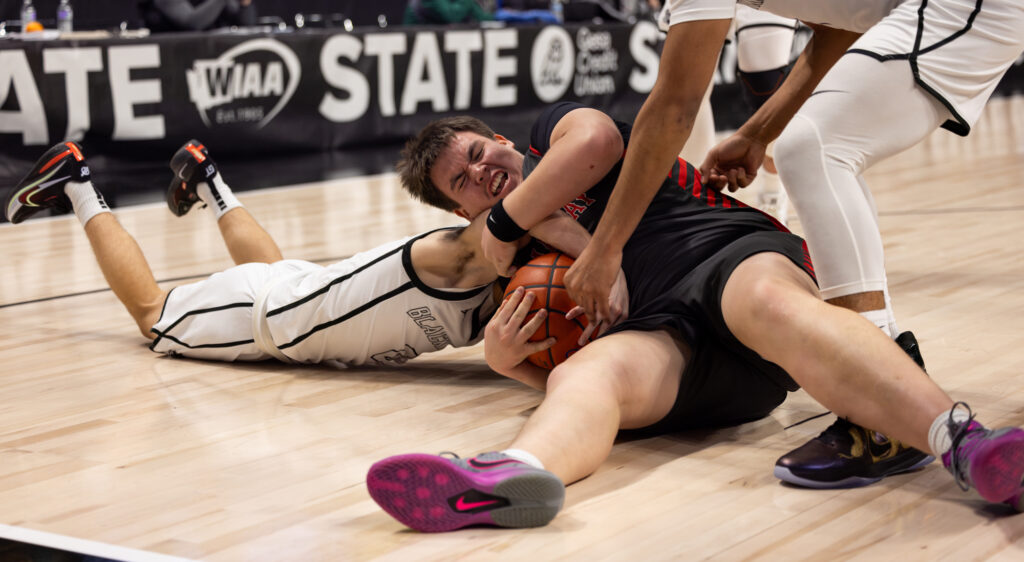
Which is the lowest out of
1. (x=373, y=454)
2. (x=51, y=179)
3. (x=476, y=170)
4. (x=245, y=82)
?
(x=373, y=454)

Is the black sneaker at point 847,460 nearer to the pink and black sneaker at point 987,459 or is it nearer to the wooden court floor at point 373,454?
the wooden court floor at point 373,454

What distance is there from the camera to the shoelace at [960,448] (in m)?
1.89

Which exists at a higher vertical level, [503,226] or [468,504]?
[503,226]

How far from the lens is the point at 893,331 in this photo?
2.25 meters

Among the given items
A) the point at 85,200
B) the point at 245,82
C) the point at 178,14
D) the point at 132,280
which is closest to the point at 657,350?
the point at 132,280

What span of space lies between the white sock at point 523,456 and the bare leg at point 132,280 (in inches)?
77.0

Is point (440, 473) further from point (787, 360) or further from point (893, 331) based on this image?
point (893, 331)

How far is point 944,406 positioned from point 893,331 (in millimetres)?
302

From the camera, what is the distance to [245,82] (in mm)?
8461

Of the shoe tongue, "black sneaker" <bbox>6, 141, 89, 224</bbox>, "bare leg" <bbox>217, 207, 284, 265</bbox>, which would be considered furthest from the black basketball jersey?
"black sneaker" <bbox>6, 141, 89, 224</bbox>

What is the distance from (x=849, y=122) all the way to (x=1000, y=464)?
2.29 feet

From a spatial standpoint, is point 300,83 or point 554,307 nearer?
point 554,307

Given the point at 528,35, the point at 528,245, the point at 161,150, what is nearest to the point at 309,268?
the point at 528,245

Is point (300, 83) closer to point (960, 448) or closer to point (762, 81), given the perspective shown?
point (762, 81)
